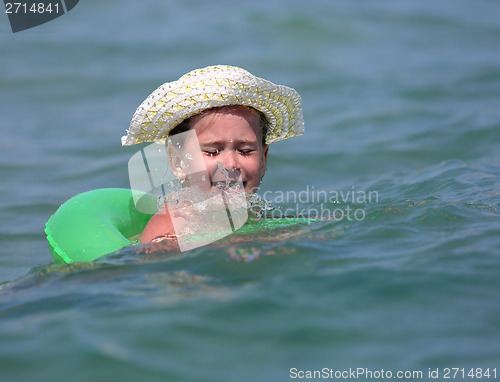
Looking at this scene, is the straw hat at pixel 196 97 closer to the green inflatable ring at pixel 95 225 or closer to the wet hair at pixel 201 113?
the wet hair at pixel 201 113

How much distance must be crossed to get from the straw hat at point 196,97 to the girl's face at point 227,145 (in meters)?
0.07

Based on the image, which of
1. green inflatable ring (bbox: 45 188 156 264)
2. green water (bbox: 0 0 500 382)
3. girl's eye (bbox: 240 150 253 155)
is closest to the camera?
green water (bbox: 0 0 500 382)

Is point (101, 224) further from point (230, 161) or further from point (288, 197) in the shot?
point (288, 197)

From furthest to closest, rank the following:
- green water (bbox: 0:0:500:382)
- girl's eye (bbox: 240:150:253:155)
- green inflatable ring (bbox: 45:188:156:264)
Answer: girl's eye (bbox: 240:150:253:155)
green inflatable ring (bbox: 45:188:156:264)
green water (bbox: 0:0:500:382)

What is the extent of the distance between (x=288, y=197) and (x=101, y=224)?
2227mm

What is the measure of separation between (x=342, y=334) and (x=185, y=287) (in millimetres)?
782

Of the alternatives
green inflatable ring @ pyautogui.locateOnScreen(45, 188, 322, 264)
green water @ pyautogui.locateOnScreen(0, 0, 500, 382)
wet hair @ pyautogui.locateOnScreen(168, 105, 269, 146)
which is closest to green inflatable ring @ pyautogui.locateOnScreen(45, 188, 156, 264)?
green inflatable ring @ pyautogui.locateOnScreen(45, 188, 322, 264)

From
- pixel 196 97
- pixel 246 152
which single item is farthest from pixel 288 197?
pixel 196 97

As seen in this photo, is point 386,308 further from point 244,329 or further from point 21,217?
point 21,217

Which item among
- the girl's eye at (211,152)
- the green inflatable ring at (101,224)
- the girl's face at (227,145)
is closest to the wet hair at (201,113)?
the girl's face at (227,145)

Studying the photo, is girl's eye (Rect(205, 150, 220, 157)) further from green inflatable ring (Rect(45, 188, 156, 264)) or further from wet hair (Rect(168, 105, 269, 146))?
green inflatable ring (Rect(45, 188, 156, 264))

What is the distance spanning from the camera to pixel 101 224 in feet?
12.6

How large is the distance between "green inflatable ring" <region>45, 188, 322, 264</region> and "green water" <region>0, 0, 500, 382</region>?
230mm

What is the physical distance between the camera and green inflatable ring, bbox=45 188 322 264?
3651 millimetres
